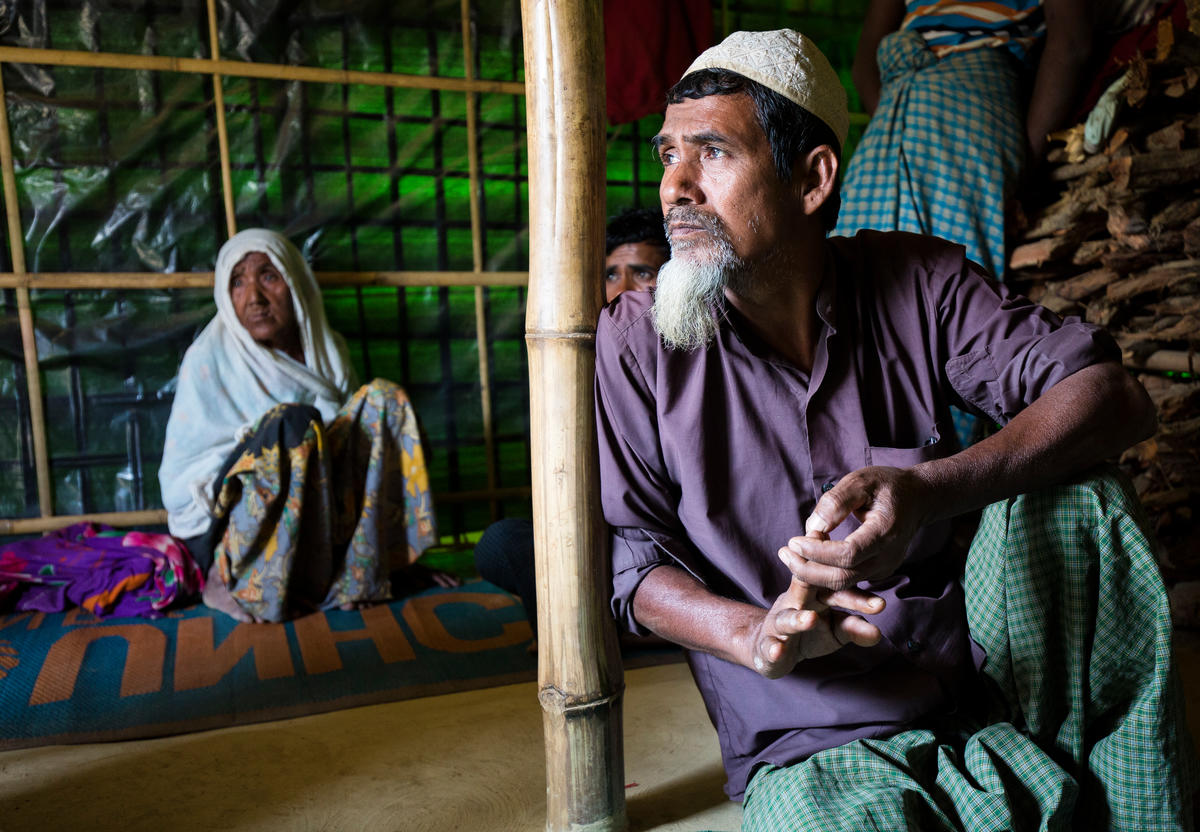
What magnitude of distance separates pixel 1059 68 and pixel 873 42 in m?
0.71

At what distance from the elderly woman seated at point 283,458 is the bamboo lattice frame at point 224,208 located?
0.31 meters

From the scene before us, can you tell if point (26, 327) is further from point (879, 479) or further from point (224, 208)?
point (879, 479)

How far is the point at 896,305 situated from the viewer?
145cm

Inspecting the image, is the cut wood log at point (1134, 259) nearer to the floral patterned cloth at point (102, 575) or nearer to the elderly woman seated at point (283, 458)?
the elderly woman seated at point (283, 458)

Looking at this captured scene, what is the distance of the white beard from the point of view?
4.36 ft

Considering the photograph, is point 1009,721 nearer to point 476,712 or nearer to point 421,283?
point 476,712

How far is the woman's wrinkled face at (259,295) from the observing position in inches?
135

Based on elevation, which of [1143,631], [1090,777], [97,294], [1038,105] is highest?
[1038,105]

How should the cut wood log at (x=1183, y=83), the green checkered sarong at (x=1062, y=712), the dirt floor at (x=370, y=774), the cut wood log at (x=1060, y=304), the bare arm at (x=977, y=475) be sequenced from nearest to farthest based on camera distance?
1. the bare arm at (x=977, y=475)
2. the green checkered sarong at (x=1062, y=712)
3. the dirt floor at (x=370, y=774)
4. the cut wood log at (x=1183, y=83)
5. the cut wood log at (x=1060, y=304)

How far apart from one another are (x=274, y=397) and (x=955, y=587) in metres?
2.72

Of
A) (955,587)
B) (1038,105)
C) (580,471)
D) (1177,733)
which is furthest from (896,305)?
(1038,105)

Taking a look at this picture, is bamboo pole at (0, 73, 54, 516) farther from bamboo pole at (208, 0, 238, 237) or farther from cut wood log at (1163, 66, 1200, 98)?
cut wood log at (1163, 66, 1200, 98)

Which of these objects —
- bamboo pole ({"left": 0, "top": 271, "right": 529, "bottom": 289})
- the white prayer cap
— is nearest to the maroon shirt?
the white prayer cap

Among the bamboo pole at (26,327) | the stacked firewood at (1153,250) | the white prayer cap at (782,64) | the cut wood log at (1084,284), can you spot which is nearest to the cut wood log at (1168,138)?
the stacked firewood at (1153,250)
